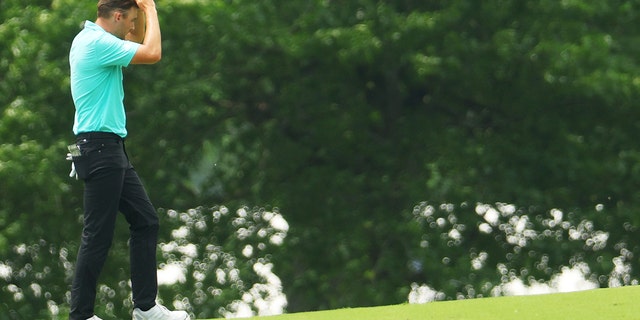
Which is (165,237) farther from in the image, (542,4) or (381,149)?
(542,4)

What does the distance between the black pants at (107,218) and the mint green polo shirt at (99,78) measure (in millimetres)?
71

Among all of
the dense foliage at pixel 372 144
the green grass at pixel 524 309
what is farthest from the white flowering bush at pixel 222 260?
the green grass at pixel 524 309

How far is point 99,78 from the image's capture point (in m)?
6.00

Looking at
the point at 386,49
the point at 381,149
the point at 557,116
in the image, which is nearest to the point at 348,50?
the point at 386,49

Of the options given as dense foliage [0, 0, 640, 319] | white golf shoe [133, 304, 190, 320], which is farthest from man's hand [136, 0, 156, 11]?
dense foliage [0, 0, 640, 319]

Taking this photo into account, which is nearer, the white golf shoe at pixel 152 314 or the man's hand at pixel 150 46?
the man's hand at pixel 150 46

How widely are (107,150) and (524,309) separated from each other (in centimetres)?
272

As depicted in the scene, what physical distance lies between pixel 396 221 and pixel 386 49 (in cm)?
246

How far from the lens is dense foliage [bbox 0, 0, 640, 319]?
15.7 metres

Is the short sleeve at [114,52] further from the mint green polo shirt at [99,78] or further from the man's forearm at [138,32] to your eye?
the man's forearm at [138,32]

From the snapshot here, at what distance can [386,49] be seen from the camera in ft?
51.9

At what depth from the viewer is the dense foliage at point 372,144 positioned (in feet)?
51.5

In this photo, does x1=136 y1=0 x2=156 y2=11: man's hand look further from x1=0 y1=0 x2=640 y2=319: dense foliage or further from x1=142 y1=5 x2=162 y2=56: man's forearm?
x1=0 y1=0 x2=640 y2=319: dense foliage

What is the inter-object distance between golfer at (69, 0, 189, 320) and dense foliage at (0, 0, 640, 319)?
926cm
